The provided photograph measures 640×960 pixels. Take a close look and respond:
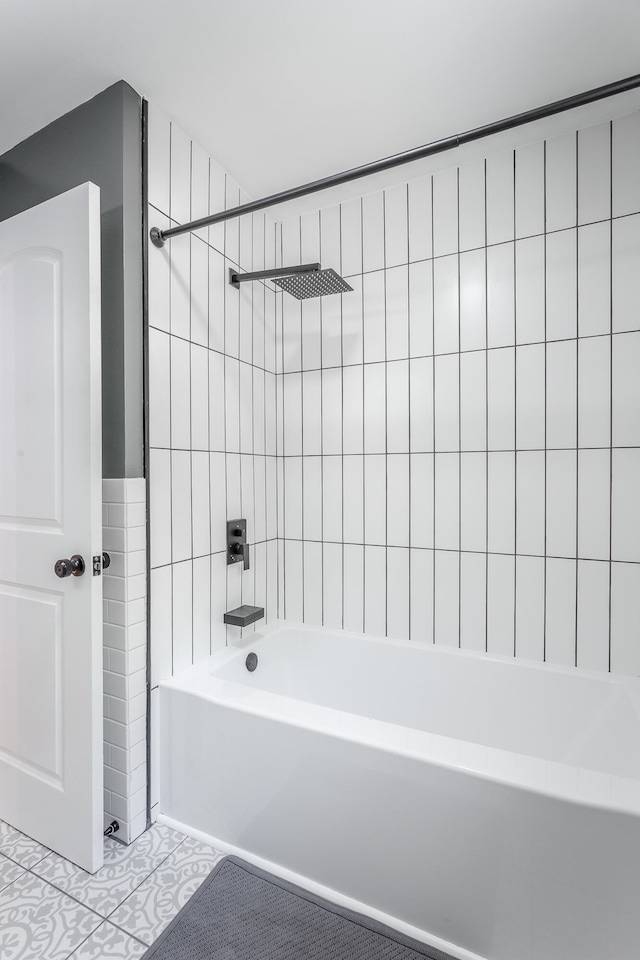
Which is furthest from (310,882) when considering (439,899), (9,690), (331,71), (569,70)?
(569,70)

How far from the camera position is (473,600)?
1896 millimetres

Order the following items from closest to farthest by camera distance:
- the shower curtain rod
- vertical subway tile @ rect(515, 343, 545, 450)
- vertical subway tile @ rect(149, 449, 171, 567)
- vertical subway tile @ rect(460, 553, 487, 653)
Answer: the shower curtain rod
vertical subway tile @ rect(149, 449, 171, 567)
vertical subway tile @ rect(515, 343, 545, 450)
vertical subway tile @ rect(460, 553, 487, 653)

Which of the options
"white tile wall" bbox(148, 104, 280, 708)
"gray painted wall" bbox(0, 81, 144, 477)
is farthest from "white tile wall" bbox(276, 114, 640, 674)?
"gray painted wall" bbox(0, 81, 144, 477)

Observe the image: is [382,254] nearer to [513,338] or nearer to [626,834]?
[513,338]

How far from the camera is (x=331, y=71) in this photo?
147 centimetres

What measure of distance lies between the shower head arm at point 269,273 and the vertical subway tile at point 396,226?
433mm

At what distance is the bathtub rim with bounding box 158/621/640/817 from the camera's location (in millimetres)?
1054

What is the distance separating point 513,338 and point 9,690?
2.16 m

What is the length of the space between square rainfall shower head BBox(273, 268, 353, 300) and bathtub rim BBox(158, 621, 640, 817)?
1411 millimetres

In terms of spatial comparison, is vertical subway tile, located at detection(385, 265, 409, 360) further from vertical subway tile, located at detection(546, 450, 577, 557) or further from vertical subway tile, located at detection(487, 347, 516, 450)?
vertical subway tile, located at detection(546, 450, 577, 557)

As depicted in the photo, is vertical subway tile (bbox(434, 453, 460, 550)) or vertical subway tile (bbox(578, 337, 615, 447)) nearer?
vertical subway tile (bbox(578, 337, 615, 447))

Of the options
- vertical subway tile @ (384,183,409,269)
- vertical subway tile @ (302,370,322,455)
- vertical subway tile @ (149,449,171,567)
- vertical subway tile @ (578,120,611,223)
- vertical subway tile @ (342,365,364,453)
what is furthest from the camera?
vertical subway tile @ (302,370,322,455)

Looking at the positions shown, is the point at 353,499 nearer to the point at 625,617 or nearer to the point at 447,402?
the point at 447,402

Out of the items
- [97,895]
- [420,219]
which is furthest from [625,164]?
[97,895]
